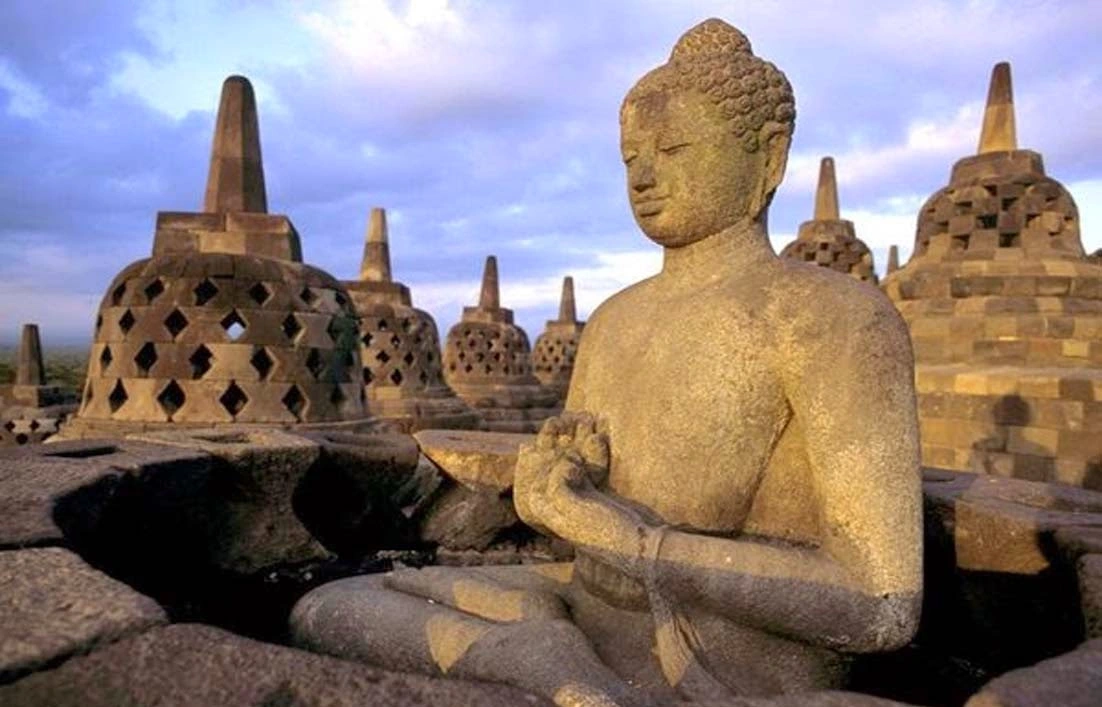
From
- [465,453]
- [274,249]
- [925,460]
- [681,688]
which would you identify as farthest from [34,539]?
[925,460]

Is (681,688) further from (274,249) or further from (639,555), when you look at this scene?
(274,249)

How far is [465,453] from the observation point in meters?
2.83

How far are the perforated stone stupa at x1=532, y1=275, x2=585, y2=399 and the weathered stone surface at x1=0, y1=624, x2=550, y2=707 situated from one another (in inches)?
748

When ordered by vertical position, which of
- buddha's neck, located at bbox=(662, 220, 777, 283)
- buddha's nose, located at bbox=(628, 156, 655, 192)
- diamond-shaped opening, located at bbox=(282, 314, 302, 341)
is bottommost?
buddha's neck, located at bbox=(662, 220, 777, 283)

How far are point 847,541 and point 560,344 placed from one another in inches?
791

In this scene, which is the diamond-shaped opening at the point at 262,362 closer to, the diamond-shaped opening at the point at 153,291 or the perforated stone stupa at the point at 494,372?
the diamond-shaped opening at the point at 153,291

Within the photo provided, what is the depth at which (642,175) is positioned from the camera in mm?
1741

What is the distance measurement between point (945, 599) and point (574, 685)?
1.54 meters

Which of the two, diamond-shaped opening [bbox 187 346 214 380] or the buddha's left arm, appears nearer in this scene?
the buddha's left arm

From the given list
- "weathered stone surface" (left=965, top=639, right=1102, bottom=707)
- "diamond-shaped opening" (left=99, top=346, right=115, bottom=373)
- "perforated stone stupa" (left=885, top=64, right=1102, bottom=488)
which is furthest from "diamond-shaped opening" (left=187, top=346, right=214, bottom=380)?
"perforated stone stupa" (left=885, top=64, right=1102, bottom=488)

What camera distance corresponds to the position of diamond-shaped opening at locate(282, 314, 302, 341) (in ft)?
16.0

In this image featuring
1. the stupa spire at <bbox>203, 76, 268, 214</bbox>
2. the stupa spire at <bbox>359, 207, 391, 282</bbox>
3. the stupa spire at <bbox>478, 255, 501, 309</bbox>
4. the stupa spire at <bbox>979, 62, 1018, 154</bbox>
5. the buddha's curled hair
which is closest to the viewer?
the buddha's curled hair

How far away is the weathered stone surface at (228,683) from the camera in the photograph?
0.94 metres

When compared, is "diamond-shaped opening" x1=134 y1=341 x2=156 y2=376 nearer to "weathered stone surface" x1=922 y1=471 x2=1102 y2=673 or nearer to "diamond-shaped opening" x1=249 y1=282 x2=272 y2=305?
"diamond-shaped opening" x1=249 y1=282 x2=272 y2=305
